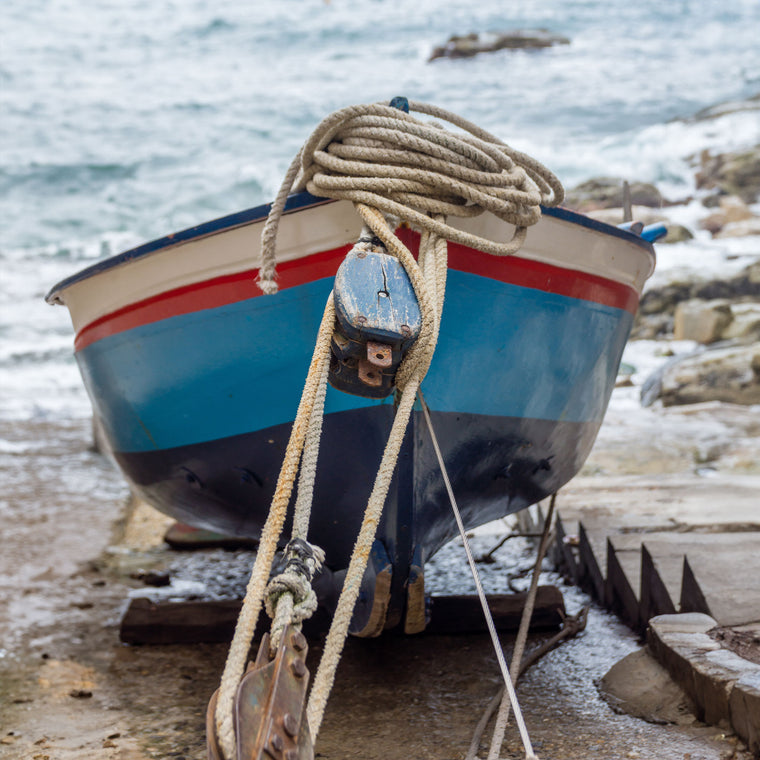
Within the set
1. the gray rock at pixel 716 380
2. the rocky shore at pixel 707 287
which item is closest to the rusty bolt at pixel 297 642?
the rocky shore at pixel 707 287

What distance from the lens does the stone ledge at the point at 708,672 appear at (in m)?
1.93

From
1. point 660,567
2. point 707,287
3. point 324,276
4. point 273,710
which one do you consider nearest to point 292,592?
point 273,710

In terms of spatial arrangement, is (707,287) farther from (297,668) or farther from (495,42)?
(495,42)

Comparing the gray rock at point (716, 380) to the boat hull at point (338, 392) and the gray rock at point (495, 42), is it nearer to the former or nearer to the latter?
the boat hull at point (338, 392)

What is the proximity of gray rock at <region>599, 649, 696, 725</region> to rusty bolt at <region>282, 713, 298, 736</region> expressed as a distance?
1.25 m

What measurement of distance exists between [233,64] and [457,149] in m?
27.9

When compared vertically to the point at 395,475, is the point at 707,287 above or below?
above

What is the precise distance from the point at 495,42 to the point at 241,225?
86.4ft

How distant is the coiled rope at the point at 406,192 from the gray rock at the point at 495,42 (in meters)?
25.7

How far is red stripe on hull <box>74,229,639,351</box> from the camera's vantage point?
2312 millimetres

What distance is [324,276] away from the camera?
7.59 ft

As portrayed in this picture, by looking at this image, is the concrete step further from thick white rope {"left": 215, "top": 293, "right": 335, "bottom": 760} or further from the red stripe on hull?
thick white rope {"left": 215, "top": 293, "right": 335, "bottom": 760}

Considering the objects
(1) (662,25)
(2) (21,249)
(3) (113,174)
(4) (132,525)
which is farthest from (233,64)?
(4) (132,525)

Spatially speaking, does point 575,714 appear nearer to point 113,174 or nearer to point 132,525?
point 132,525
